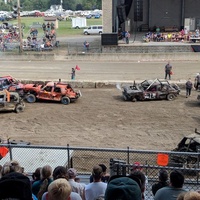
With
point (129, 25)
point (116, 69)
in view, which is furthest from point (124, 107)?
point (129, 25)

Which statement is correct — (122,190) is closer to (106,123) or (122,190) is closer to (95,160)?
(95,160)

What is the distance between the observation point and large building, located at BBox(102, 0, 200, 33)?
2049 inches

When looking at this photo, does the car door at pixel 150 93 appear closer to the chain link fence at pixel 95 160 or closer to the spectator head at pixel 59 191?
the chain link fence at pixel 95 160

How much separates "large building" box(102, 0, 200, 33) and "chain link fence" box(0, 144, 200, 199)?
38.7 m

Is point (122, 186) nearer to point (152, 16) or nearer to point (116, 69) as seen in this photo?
point (116, 69)

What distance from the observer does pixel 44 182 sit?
5934 mm

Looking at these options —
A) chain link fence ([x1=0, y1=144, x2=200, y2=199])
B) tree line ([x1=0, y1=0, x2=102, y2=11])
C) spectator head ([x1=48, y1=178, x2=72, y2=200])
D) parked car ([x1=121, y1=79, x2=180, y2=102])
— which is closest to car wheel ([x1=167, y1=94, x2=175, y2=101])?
parked car ([x1=121, y1=79, x2=180, y2=102])

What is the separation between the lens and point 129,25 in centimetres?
5253

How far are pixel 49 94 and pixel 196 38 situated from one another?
24861 mm

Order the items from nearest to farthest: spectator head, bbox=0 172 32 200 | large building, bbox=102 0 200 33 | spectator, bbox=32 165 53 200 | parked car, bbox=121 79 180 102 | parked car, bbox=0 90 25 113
Answer: spectator head, bbox=0 172 32 200
spectator, bbox=32 165 53 200
parked car, bbox=0 90 25 113
parked car, bbox=121 79 180 102
large building, bbox=102 0 200 33

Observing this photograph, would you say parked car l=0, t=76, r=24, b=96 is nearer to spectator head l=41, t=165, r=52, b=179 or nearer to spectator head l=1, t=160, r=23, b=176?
spectator head l=1, t=160, r=23, b=176

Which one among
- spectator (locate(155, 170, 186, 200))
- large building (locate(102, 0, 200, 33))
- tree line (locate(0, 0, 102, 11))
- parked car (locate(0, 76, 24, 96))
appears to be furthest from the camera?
tree line (locate(0, 0, 102, 11))

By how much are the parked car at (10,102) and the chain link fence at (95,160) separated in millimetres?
7657

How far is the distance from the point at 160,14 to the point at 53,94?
3362 centimetres
